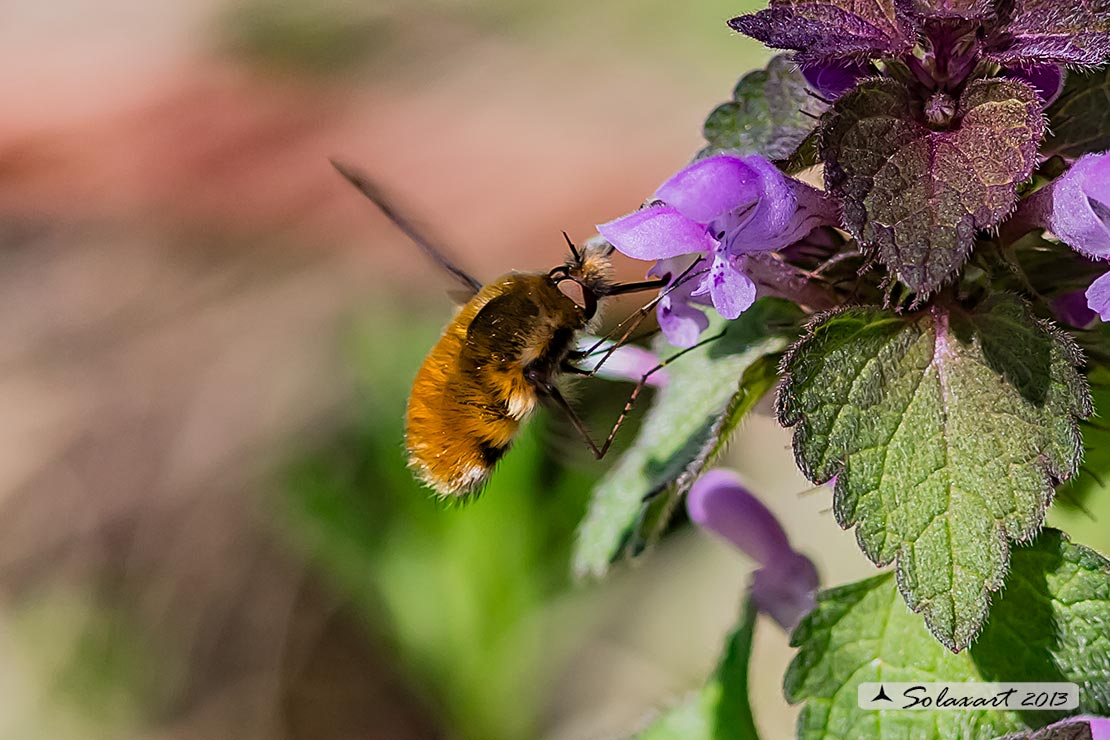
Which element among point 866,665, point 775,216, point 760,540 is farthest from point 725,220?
point 760,540

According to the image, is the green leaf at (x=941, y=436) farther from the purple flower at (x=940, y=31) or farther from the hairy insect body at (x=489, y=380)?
the hairy insect body at (x=489, y=380)

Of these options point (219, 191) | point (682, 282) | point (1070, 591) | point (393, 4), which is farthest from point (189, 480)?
point (1070, 591)

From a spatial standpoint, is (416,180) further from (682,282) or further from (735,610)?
(682,282)

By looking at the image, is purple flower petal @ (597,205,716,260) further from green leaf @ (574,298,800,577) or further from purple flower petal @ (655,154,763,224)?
green leaf @ (574,298,800,577)

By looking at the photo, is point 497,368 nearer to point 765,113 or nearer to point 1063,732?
point 765,113

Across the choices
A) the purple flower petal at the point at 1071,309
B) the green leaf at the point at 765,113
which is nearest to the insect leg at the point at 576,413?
the green leaf at the point at 765,113

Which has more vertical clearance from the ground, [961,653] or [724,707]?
[961,653]

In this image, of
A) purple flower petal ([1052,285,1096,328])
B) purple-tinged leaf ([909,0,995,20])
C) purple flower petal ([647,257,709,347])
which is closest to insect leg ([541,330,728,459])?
purple flower petal ([647,257,709,347])
